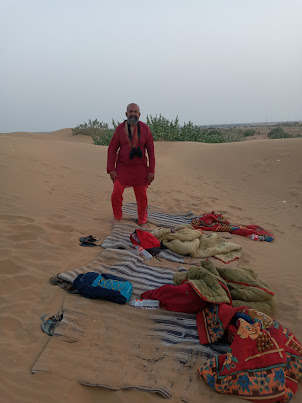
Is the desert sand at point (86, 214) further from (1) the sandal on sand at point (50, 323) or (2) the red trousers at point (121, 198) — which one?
(2) the red trousers at point (121, 198)

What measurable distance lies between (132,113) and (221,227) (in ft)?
8.30

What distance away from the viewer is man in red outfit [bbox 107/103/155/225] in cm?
449

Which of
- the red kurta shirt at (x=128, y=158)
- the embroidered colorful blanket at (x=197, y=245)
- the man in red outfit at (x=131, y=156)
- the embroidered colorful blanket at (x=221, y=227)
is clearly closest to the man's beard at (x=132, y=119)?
the man in red outfit at (x=131, y=156)

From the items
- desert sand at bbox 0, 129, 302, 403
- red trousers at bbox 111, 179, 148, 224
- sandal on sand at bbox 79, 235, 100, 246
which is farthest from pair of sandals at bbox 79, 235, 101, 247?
red trousers at bbox 111, 179, 148, 224

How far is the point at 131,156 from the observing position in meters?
4.51

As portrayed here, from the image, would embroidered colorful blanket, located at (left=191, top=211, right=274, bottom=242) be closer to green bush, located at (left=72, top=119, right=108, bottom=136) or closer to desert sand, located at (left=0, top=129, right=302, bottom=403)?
desert sand, located at (left=0, top=129, right=302, bottom=403)

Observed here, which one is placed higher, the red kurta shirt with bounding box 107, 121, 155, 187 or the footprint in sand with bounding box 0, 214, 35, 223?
the red kurta shirt with bounding box 107, 121, 155, 187

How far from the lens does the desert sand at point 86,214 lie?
6.50 feet

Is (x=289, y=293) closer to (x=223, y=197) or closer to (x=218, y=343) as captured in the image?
(x=218, y=343)

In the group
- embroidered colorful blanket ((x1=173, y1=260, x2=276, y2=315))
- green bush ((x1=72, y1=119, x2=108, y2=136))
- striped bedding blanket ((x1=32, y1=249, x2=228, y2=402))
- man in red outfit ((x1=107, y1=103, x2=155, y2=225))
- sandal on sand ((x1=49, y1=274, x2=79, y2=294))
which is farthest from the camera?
green bush ((x1=72, y1=119, x2=108, y2=136))

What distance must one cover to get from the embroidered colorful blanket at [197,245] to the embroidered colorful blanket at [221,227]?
77cm

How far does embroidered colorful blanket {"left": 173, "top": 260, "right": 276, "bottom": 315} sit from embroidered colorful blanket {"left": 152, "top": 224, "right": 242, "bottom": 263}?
90cm

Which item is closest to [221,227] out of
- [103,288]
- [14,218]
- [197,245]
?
[197,245]

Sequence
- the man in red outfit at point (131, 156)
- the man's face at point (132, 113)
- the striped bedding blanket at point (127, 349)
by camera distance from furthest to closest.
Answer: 1. the man in red outfit at point (131, 156)
2. the man's face at point (132, 113)
3. the striped bedding blanket at point (127, 349)
